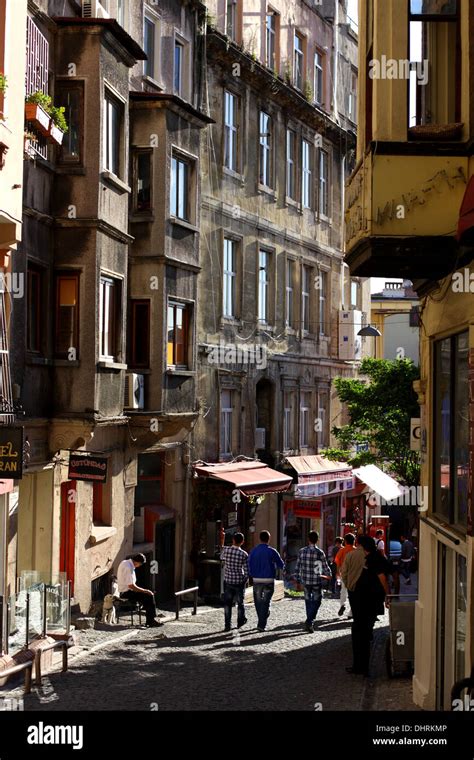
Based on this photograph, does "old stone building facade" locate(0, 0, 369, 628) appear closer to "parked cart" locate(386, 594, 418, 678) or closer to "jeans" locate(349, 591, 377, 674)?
"jeans" locate(349, 591, 377, 674)

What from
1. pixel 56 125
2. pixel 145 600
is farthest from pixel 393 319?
pixel 56 125

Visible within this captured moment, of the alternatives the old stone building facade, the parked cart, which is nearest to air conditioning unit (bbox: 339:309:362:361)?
the old stone building facade

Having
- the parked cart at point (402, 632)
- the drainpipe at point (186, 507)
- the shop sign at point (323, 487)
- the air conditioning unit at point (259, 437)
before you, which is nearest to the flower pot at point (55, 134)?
the parked cart at point (402, 632)

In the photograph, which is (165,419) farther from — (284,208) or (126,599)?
(284,208)

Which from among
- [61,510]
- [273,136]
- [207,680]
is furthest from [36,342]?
[273,136]

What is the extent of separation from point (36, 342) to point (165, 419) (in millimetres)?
5991

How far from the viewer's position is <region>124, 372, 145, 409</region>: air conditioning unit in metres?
22.7

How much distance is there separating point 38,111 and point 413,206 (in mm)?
7007

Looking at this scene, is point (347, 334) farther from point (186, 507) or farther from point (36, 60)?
point (36, 60)

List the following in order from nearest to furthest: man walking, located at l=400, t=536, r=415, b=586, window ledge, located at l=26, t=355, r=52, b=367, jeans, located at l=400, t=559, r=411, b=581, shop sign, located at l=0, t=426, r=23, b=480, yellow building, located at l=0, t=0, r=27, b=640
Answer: yellow building, located at l=0, t=0, r=27, b=640 < shop sign, located at l=0, t=426, r=23, b=480 < window ledge, located at l=26, t=355, r=52, b=367 < man walking, located at l=400, t=536, r=415, b=586 < jeans, located at l=400, t=559, r=411, b=581

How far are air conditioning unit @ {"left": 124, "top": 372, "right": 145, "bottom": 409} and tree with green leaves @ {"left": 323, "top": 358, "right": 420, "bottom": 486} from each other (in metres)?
10.0

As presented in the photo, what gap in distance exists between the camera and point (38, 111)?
53.3ft

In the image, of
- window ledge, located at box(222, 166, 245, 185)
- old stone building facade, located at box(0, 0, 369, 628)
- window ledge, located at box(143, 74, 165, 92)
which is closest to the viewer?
old stone building facade, located at box(0, 0, 369, 628)
